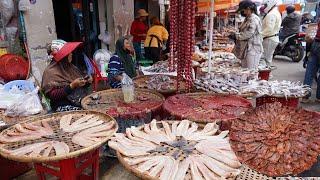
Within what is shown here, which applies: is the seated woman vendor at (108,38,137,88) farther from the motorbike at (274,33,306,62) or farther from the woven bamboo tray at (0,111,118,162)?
the motorbike at (274,33,306,62)

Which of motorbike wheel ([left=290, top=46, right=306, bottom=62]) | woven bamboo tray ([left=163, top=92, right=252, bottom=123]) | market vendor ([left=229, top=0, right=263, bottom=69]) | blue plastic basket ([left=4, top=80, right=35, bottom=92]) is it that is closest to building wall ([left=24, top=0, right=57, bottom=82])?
blue plastic basket ([left=4, top=80, right=35, bottom=92])

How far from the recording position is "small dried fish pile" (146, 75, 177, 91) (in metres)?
4.88

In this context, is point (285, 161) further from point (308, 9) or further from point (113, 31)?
point (308, 9)

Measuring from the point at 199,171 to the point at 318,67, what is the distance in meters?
5.66

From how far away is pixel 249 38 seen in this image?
662 cm

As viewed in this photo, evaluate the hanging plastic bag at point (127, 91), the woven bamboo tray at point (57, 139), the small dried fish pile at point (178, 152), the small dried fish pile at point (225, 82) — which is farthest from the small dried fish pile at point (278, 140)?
the small dried fish pile at point (225, 82)

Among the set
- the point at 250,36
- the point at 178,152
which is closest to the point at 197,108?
the point at 178,152

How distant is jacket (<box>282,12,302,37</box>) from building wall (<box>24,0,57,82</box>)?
29.7 feet

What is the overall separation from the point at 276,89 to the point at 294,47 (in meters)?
8.23

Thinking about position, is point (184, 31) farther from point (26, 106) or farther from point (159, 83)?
point (26, 106)

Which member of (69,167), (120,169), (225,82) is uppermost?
(225,82)

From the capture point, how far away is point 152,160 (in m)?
2.36

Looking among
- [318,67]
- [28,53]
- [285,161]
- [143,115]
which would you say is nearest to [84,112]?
[143,115]

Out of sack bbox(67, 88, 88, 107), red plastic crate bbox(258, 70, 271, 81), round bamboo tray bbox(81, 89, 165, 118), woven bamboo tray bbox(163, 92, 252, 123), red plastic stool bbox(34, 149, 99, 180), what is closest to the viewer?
red plastic stool bbox(34, 149, 99, 180)
